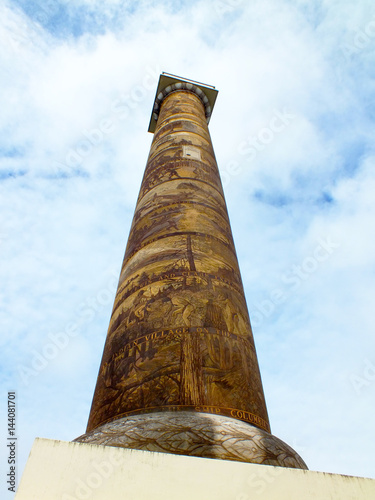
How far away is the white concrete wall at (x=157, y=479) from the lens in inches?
80.9

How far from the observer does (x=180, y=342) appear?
10.9 ft

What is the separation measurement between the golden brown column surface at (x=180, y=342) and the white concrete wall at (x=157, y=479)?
0.86 ft

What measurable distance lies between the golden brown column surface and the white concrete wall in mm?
263

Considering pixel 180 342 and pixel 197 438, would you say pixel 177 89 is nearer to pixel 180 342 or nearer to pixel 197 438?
pixel 180 342

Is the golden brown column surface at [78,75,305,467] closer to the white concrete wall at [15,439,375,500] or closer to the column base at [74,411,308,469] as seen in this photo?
the column base at [74,411,308,469]

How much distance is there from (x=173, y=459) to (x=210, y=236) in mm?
2661

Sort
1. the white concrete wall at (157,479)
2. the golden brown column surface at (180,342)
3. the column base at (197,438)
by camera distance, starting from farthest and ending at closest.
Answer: the golden brown column surface at (180,342)
the column base at (197,438)
the white concrete wall at (157,479)

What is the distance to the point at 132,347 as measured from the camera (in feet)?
11.5

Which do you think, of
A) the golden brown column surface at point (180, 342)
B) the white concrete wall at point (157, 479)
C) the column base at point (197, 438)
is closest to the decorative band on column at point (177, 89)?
the golden brown column surface at point (180, 342)

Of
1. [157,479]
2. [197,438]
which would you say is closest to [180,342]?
[197,438]

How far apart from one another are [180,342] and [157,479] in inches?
49.5

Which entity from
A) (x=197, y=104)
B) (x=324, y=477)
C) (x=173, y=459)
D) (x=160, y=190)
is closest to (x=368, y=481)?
(x=324, y=477)

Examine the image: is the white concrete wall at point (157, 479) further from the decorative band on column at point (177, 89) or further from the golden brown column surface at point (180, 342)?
the decorative band on column at point (177, 89)

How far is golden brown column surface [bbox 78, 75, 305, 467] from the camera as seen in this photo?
2711 mm
